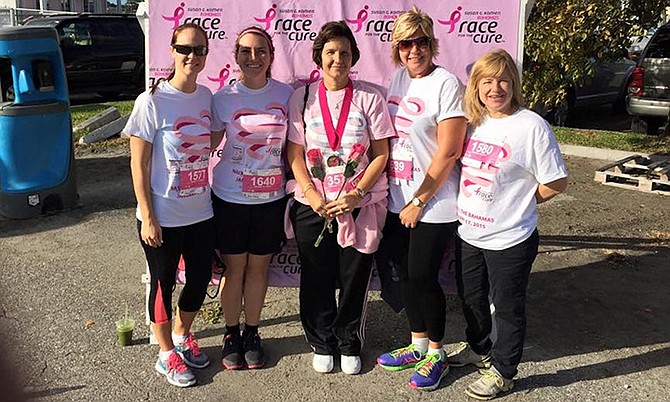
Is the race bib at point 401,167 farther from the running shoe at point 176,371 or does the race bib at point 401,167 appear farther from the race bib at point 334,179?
the running shoe at point 176,371

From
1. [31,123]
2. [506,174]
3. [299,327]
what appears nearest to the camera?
[506,174]

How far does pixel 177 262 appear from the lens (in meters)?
3.55

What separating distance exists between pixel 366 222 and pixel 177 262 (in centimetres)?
101

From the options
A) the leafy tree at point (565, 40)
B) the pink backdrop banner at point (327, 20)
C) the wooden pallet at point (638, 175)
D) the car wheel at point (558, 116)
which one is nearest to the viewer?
the pink backdrop banner at point (327, 20)

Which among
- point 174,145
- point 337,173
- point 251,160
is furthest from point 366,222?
point 174,145

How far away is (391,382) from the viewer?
373 cm

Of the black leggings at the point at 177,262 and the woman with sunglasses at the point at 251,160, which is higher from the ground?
the woman with sunglasses at the point at 251,160

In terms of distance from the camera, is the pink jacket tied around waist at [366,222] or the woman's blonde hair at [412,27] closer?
the woman's blonde hair at [412,27]

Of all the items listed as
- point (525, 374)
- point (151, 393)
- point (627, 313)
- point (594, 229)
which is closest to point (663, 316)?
point (627, 313)

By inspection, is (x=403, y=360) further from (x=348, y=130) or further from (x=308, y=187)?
(x=348, y=130)

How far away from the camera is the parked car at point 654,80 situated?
10.5 m

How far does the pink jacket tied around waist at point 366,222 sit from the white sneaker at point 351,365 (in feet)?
2.19

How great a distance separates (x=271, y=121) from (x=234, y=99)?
231 mm

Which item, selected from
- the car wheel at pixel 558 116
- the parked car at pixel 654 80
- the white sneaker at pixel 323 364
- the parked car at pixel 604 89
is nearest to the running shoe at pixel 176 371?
the white sneaker at pixel 323 364
